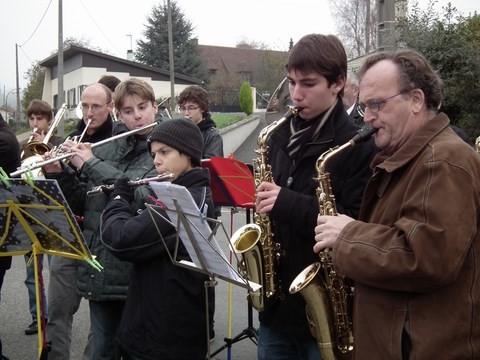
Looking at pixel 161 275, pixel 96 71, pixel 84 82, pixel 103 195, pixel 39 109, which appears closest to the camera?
pixel 161 275

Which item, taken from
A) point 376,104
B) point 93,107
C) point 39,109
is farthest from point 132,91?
point 39,109

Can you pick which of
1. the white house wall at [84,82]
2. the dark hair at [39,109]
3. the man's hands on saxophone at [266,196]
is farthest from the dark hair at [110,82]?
the white house wall at [84,82]

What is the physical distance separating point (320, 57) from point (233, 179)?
1642 mm

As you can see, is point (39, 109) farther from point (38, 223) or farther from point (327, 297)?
point (327, 297)

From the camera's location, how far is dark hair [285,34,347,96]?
2.64 metres

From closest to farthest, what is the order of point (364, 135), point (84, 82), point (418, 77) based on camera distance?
1. point (418, 77)
2. point (364, 135)
3. point (84, 82)

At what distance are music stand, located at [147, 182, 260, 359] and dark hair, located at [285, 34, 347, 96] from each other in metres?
0.84

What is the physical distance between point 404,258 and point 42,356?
2.22 metres

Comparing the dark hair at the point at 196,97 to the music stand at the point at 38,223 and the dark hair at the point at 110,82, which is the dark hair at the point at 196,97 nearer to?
the dark hair at the point at 110,82

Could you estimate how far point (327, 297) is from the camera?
8.51 ft

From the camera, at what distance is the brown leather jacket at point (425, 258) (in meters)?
1.82

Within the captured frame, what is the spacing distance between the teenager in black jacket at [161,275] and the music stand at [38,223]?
185 millimetres

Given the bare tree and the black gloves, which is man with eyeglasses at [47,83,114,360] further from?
the bare tree

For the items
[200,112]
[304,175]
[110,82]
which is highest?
[110,82]
